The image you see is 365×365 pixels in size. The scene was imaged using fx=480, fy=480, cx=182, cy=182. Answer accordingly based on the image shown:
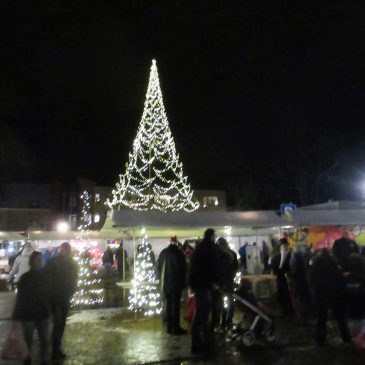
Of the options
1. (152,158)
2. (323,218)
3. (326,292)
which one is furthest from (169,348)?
(152,158)

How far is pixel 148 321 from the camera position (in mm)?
10461

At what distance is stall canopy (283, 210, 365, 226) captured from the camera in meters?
11.9

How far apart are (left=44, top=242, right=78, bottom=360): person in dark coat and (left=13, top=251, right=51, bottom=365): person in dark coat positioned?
1.07 metres

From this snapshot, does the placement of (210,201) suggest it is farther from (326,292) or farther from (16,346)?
(16,346)

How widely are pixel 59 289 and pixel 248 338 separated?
3138mm

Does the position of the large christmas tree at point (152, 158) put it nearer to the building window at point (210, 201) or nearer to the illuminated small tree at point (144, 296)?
the illuminated small tree at point (144, 296)

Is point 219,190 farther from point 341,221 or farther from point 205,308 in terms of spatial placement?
point 205,308

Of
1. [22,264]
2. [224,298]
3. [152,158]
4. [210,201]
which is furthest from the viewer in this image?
[210,201]

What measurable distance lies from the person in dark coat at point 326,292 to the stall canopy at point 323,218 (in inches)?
164

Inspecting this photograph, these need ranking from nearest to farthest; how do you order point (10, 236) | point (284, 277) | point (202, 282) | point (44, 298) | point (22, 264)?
1. point (44, 298)
2. point (202, 282)
3. point (284, 277)
4. point (22, 264)
5. point (10, 236)

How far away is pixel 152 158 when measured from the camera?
20.6 metres

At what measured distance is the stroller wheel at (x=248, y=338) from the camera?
25.6ft

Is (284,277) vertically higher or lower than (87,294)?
higher

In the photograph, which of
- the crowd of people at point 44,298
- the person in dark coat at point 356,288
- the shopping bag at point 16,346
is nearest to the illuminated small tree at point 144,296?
the crowd of people at point 44,298
